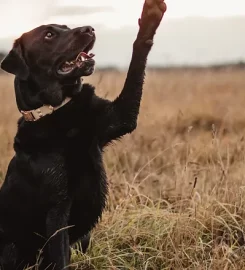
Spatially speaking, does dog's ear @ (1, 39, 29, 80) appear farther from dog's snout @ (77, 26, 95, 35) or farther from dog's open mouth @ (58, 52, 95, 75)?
dog's snout @ (77, 26, 95, 35)

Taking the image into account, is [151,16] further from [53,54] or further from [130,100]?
[53,54]

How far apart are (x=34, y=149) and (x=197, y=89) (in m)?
9.70

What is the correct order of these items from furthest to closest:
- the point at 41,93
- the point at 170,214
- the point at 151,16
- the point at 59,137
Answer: the point at 170,214, the point at 41,93, the point at 59,137, the point at 151,16

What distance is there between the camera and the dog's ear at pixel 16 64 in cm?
332

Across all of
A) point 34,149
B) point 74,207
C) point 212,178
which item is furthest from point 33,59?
point 212,178

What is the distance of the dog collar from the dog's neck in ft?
0.05

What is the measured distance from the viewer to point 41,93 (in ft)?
11.1

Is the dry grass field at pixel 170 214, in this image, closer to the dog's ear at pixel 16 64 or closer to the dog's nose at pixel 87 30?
the dog's ear at pixel 16 64

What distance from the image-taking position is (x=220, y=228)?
13.4 feet

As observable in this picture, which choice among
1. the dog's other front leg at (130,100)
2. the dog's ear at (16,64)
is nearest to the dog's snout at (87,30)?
the dog's other front leg at (130,100)

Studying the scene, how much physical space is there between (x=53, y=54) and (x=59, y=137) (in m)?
0.43

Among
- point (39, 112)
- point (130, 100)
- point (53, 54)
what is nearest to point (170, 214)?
point (130, 100)

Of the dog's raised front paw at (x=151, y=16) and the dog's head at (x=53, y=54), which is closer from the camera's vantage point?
the dog's raised front paw at (x=151, y=16)

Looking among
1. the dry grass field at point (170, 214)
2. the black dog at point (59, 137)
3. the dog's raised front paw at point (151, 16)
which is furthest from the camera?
the dry grass field at point (170, 214)
